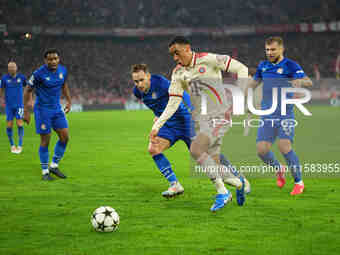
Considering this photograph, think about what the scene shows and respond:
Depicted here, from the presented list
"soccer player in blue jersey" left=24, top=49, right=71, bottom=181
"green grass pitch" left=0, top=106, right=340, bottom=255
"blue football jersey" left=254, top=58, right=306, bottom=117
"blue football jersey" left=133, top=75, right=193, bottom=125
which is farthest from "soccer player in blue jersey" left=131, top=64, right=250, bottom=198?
"soccer player in blue jersey" left=24, top=49, right=71, bottom=181

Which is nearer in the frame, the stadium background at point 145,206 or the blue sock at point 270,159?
the stadium background at point 145,206

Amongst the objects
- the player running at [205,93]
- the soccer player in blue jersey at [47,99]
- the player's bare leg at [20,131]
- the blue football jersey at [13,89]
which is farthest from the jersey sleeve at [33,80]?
the blue football jersey at [13,89]

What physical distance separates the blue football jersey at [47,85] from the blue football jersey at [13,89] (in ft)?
15.8

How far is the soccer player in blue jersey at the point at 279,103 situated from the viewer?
700 centimetres

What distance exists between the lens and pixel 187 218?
5.72m

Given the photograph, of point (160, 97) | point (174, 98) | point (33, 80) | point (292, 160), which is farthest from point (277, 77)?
point (33, 80)

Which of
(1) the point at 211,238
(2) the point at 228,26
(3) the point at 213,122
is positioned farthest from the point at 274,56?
(2) the point at 228,26

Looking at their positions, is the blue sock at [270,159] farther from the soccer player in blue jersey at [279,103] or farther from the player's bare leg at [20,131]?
the player's bare leg at [20,131]

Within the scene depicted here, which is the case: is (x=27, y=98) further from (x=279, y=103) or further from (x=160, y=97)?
(x=279, y=103)

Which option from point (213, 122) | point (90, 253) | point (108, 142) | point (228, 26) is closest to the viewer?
point (90, 253)

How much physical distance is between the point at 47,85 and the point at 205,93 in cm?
353

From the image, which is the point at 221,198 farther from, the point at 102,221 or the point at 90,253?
the point at 90,253

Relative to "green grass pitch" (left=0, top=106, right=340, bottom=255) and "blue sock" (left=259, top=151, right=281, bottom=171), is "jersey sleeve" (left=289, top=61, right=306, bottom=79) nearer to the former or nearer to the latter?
"green grass pitch" (left=0, top=106, right=340, bottom=255)

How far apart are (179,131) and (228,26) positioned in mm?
44922
